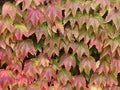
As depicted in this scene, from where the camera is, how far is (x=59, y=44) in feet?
10.4

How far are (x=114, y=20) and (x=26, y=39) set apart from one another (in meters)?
0.82

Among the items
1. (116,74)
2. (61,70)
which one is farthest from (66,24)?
(116,74)

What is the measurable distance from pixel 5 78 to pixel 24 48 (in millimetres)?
332

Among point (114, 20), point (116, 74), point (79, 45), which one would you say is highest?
point (114, 20)

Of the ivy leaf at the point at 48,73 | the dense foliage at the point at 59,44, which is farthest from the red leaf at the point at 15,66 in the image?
the ivy leaf at the point at 48,73

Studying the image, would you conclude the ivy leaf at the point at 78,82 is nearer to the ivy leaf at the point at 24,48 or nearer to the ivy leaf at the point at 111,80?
the ivy leaf at the point at 111,80

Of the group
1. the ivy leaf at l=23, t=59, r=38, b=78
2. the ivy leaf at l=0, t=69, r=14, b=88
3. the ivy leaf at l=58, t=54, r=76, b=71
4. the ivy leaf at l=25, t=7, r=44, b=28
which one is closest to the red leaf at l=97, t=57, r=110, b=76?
the ivy leaf at l=58, t=54, r=76, b=71

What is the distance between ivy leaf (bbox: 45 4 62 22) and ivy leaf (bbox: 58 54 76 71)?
1.27 ft

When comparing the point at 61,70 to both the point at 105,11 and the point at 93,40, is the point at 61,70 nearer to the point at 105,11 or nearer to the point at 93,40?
the point at 93,40

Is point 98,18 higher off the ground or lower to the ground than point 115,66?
higher

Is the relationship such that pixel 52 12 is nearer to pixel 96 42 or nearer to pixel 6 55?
pixel 96 42

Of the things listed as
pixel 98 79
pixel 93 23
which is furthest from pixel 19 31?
pixel 98 79

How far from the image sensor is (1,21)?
306 centimetres

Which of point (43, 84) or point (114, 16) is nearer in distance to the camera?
point (114, 16)
